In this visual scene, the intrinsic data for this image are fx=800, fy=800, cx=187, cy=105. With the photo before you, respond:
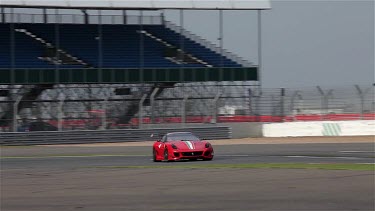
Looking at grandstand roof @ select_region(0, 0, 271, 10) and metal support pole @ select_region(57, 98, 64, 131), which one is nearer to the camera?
metal support pole @ select_region(57, 98, 64, 131)

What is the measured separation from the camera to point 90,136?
3791 centimetres

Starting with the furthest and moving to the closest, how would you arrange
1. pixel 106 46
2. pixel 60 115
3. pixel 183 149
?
pixel 106 46, pixel 60 115, pixel 183 149

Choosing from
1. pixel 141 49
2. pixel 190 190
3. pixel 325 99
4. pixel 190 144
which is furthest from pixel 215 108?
pixel 190 190

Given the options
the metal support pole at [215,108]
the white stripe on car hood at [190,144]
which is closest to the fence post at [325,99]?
the metal support pole at [215,108]

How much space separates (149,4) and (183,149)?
72.0ft

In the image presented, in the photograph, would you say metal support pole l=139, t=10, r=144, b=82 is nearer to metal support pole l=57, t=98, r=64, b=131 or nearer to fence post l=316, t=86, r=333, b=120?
metal support pole l=57, t=98, r=64, b=131

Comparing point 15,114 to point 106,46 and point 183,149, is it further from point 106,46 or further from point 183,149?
point 183,149

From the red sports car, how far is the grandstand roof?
19436 millimetres

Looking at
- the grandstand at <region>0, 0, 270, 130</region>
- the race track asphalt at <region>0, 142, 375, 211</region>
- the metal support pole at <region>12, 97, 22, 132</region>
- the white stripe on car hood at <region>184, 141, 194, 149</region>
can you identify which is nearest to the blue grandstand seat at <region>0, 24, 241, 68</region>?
the grandstand at <region>0, 0, 270, 130</region>

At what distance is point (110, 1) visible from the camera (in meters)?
42.3

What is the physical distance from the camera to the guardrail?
36969mm

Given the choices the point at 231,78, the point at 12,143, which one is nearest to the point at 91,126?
the point at 12,143

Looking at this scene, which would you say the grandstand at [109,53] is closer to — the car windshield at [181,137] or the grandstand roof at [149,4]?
the grandstand roof at [149,4]

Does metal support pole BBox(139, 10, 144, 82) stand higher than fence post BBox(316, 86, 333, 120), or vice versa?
metal support pole BBox(139, 10, 144, 82)
